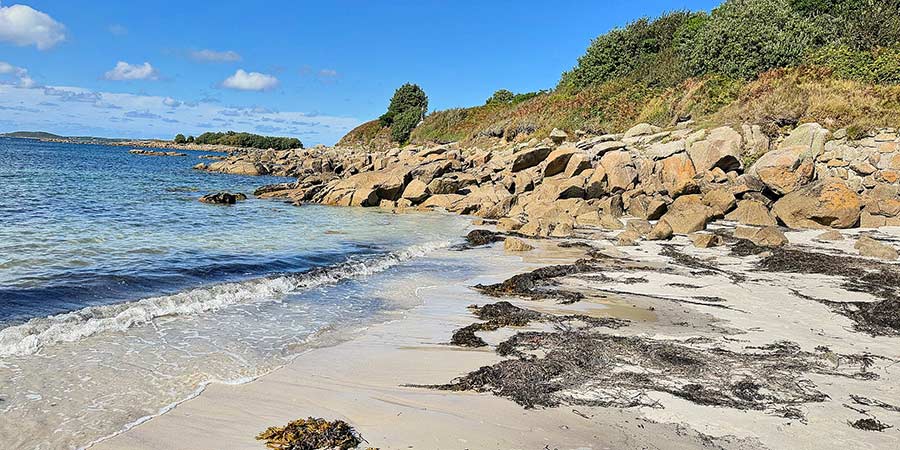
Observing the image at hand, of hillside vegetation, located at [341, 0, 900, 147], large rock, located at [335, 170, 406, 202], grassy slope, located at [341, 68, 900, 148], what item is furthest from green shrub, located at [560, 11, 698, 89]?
large rock, located at [335, 170, 406, 202]

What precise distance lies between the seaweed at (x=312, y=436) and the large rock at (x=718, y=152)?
59.5 feet

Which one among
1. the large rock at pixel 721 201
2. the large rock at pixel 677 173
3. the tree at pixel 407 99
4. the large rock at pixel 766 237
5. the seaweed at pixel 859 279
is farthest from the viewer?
the tree at pixel 407 99

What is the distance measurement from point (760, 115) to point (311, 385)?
77.1ft

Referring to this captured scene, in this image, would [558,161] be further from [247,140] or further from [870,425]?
[247,140]

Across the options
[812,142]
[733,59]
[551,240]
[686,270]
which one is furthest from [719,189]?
[733,59]

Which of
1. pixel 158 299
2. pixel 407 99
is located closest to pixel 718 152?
pixel 158 299

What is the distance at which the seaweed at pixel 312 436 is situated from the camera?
400 cm

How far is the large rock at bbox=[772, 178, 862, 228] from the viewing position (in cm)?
1472

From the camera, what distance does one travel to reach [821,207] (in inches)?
589

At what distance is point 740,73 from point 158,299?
2831 cm

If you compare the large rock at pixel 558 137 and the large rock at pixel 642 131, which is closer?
the large rock at pixel 642 131

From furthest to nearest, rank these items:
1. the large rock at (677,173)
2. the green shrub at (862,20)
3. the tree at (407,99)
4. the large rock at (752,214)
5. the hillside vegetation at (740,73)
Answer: the tree at (407,99) → the green shrub at (862,20) → the hillside vegetation at (740,73) → the large rock at (677,173) → the large rock at (752,214)

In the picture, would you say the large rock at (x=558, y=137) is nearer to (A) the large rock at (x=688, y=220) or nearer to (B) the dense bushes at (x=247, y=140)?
(A) the large rock at (x=688, y=220)

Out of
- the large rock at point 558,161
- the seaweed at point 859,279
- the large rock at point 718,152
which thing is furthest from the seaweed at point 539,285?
the large rock at point 718,152
